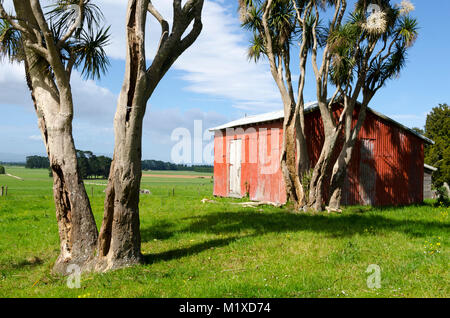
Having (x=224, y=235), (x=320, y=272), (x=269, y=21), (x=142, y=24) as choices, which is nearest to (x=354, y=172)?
(x=269, y=21)

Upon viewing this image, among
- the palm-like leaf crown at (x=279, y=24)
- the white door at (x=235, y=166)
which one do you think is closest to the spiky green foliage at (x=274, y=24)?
the palm-like leaf crown at (x=279, y=24)

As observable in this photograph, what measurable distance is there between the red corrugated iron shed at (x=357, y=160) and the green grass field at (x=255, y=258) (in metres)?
5.52

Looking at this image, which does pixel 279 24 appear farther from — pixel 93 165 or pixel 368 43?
pixel 93 165

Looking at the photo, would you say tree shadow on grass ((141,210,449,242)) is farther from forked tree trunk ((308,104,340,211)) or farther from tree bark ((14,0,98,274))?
tree bark ((14,0,98,274))

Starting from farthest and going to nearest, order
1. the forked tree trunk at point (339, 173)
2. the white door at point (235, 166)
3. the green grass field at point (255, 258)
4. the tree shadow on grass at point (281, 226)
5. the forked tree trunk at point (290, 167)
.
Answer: the white door at point (235, 166) → the forked tree trunk at point (339, 173) → the forked tree trunk at point (290, 167) → the tree shadow on grass at point (281, 226) → the green grass field at point (255, 258)

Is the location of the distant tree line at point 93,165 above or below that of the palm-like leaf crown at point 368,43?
below

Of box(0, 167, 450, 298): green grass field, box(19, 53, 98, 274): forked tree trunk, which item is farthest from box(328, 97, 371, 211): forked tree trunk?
box(19, 53, 98, 274): forked tree trunk

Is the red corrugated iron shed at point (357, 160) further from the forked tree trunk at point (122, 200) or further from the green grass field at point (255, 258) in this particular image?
the forked tree trunk at point (122, 200)

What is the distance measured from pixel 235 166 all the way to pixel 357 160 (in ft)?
22.5

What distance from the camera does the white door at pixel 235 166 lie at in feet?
74.3

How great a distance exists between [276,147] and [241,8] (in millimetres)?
6687

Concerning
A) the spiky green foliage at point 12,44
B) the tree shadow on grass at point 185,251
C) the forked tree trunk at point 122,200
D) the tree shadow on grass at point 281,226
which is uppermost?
the spiky green foliage at point 12,44

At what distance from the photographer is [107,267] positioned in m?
7.73
